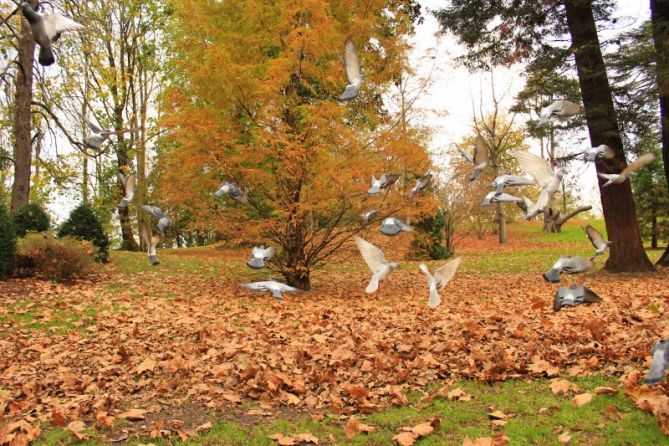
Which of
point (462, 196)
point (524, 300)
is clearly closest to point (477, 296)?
point (524, 300)

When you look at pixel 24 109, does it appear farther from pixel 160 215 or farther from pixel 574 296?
pixel 574 296

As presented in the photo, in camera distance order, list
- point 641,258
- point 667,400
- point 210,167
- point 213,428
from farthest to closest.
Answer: point 641,258 → point 210,167 → point 213,428 → point 667,400

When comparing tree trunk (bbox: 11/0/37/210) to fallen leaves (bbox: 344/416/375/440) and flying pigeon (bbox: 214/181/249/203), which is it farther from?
fallen leaves (bbox: 344/416/375/440)

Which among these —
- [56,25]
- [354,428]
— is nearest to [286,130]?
[56,25]

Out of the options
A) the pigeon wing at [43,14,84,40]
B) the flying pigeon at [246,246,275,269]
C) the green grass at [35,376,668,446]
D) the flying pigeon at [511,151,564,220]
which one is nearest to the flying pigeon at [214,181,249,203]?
the flying pigeon at [246,246,275,269]

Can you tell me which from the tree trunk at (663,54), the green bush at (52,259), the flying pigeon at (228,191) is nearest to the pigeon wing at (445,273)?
the flying pigeon at (228,191)

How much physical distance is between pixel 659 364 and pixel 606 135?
8.89 meters

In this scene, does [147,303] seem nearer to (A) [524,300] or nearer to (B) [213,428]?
(B) [213,428]

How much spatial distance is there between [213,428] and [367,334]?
247 cm

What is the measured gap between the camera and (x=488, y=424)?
3.22 m

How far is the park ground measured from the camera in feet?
10.7

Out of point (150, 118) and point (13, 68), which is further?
point (150, 118)

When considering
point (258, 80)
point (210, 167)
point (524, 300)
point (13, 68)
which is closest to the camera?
point (524, 300)

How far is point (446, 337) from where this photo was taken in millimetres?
5176
